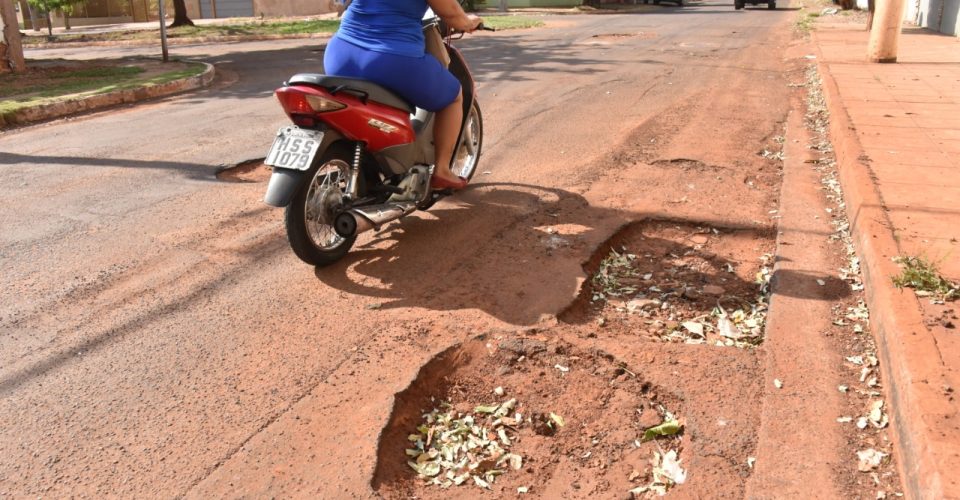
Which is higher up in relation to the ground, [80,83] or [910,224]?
[910,224]

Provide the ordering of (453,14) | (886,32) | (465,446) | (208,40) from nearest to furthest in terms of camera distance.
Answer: (465,446)
(453,14)
(886,32)
(208,40)

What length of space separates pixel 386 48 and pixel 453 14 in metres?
0.43

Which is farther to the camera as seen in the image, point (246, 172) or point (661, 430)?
point (246, 172)

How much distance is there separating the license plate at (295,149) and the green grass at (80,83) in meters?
6.50

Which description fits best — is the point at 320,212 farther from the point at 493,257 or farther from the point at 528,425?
the point at 528,425

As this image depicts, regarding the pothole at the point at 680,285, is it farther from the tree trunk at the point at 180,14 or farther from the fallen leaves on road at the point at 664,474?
the tree trunk at the point at 180,14

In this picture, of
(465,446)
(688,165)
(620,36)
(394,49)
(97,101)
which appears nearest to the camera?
(465,446)

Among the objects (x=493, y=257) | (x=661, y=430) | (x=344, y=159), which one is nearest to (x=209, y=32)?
(x=344, y=159)

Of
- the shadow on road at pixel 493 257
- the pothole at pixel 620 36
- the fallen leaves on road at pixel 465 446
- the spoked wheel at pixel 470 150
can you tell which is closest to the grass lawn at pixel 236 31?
the pothole at pixel 620 36

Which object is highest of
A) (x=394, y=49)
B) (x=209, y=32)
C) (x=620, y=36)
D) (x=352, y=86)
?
(x=394, y=49)

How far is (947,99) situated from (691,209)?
469 centimetres

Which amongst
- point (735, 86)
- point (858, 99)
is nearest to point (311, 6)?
point (735, 86)

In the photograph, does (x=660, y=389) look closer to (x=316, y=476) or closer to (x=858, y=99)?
(x=316, y=476)

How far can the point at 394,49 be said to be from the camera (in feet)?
13.3
